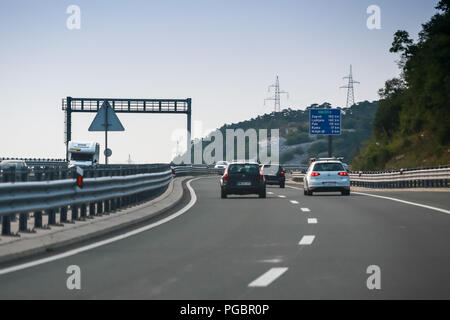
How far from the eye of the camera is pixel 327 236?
1446cm

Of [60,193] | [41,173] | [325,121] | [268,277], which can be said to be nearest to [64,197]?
[60,193]

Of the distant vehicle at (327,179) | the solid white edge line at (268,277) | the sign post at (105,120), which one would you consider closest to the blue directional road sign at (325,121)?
the distant vehicle at (327,179)

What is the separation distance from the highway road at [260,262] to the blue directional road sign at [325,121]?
152ft

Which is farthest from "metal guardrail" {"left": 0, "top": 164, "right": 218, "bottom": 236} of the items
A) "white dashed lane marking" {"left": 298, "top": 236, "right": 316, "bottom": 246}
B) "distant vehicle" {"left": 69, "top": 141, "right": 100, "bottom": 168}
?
"distant vehicle" {"left": 69, "top": 141, "right": 100, "bottom": 168}

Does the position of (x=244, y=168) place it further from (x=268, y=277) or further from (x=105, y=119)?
(x=268, y=277)

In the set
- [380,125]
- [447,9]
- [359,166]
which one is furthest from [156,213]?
[380,125]

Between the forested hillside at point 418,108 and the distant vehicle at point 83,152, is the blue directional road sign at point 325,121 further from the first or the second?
the distant vehicle at point 83,152

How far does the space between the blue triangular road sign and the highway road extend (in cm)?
1206

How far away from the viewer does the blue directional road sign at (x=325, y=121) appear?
64.5 m

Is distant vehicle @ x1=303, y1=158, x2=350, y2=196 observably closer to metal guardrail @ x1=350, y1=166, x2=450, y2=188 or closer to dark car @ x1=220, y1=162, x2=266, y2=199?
dark car @ x1=220, y1=162, x2=266, y2=199

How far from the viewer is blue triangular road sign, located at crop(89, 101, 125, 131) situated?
29.9 m

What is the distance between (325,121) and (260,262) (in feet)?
178

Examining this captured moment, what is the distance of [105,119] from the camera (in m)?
29.9
